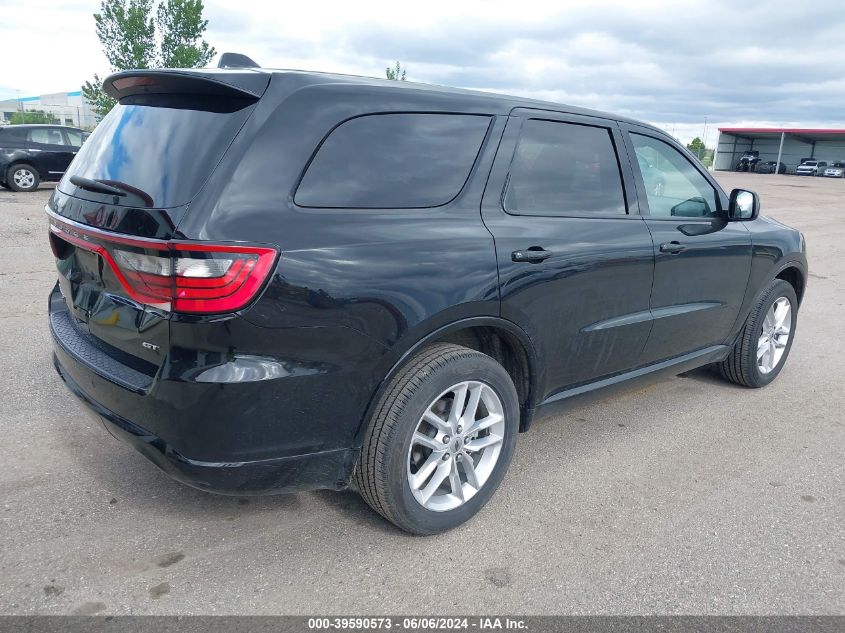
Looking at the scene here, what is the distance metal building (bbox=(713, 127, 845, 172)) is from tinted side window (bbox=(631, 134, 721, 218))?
66495 millimetres

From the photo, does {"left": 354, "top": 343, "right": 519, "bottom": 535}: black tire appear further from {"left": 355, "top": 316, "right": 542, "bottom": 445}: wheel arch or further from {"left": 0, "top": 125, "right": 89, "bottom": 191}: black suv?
{"left": 0, "top": 125, "right": 89, "bottom": 191}: black suv

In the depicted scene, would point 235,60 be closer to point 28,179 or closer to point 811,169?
point 28,179

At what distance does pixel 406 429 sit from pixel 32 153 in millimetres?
16642

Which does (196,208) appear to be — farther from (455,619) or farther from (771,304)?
(771,304)

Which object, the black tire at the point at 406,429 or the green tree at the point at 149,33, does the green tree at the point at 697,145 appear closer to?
the green tree at the point at 149,33

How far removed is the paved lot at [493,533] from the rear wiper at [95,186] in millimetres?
1333

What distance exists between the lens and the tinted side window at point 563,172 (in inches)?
123

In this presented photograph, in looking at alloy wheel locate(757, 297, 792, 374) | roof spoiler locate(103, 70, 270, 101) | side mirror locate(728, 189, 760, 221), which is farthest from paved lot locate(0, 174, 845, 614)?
roof spoiler locate(103, 70, 270, 101)

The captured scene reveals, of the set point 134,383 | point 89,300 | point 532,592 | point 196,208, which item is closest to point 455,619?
point 532,592

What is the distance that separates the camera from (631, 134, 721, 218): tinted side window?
3786mm

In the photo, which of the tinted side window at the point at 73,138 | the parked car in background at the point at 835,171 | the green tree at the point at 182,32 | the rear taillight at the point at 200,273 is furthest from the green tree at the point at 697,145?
the rear taillight at the point at 200,273

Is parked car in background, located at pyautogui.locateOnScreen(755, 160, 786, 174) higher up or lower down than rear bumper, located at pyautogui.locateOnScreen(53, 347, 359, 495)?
higher up

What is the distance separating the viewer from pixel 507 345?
10.3 ft

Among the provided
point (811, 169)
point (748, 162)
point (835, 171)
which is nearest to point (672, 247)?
point (835, 171)
